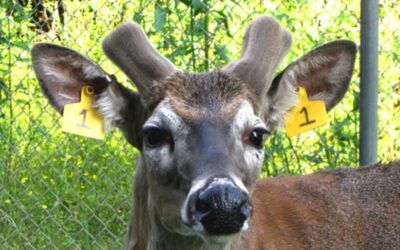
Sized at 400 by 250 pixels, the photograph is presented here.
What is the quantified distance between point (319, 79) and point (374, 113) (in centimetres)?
171

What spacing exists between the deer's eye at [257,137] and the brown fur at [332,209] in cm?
92

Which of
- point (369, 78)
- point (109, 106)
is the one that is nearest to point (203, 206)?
point (109, 106)

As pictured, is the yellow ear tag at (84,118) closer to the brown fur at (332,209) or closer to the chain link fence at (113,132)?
the brown fur at (332,209)

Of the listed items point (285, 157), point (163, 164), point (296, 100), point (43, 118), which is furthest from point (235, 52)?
point (163, 164)

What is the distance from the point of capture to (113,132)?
8867 millimetres

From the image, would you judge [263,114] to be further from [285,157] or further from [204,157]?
[285,157]

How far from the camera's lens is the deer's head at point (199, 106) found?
5.25m

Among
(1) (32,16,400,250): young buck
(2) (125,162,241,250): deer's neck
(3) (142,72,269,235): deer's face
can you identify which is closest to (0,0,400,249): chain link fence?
(1) (32,16,400,250): young buck

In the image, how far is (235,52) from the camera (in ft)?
28.6

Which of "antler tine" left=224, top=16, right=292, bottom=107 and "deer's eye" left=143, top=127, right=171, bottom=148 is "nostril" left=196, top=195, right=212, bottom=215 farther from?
"antler tine" left=224, top=16, right=292, bottom=107

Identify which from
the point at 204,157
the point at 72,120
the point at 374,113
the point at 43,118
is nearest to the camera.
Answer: the point at 204,157

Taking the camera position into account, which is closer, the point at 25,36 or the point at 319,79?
the point at 319,79

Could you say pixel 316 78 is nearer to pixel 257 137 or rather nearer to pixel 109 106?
pixel 257 137

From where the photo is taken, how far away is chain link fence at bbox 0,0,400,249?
8633 mm
